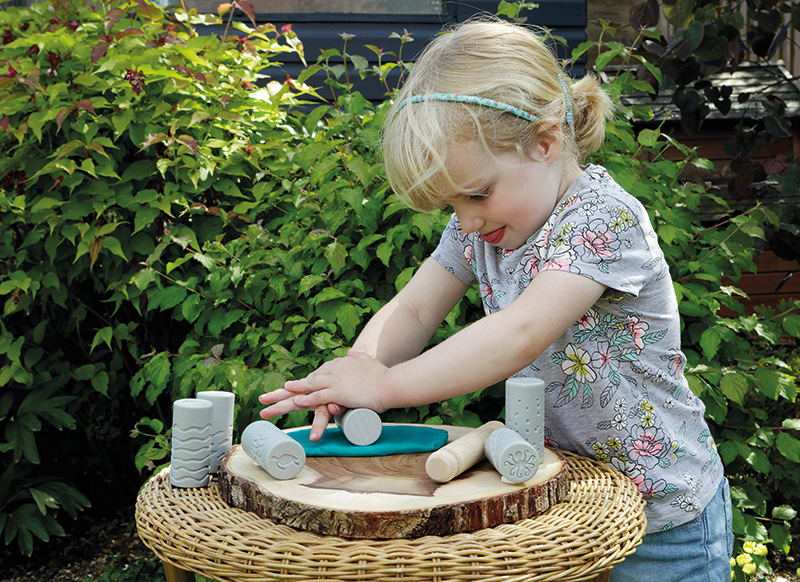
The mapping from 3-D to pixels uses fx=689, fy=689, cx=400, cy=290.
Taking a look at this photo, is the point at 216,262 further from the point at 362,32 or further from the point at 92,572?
the point at 362,32

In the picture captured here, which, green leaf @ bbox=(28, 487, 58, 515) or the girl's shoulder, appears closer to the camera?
the girl's shoulder

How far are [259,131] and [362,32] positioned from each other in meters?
1.49

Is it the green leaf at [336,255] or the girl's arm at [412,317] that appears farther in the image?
the green leaf at [336,255]

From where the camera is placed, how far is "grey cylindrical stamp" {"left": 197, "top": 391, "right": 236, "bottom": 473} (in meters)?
1.27

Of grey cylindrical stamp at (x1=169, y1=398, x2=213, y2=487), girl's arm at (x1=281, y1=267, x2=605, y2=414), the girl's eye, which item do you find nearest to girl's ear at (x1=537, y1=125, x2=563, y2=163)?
the girl's eye

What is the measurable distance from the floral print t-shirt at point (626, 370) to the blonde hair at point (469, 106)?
0.17 m

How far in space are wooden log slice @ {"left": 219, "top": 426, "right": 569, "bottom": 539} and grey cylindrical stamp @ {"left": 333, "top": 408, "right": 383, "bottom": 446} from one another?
0.05 metres

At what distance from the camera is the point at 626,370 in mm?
1326

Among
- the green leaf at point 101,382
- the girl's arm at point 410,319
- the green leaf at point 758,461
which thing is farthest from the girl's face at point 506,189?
the green leaf at point 101,382

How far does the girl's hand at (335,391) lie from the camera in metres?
1.28

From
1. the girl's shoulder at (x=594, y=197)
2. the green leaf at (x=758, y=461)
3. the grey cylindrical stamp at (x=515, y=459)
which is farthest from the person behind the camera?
the green leaf at (x=758, y=461)

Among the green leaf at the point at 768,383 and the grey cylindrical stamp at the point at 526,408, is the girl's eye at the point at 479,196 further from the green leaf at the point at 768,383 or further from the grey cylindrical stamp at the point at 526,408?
the green leaf at the point at 768,383

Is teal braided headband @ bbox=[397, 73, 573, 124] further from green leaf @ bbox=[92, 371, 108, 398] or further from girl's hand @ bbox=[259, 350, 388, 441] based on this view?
green leaf @ bbox=[92, 371, 108, 398]

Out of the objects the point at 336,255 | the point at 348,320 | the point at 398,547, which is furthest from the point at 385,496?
the point at 336,255
